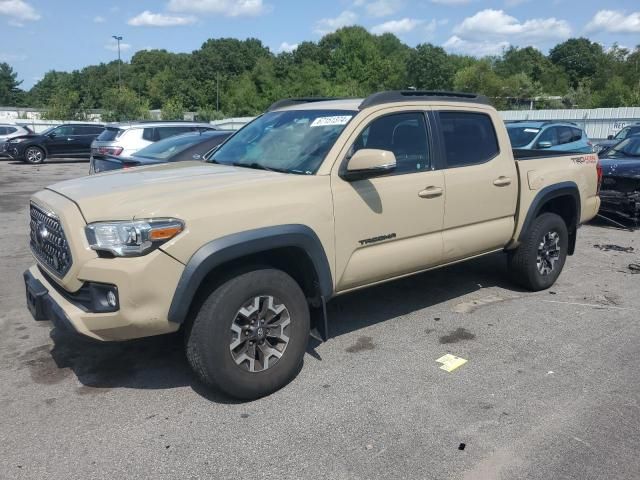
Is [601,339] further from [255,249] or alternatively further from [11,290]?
[11,290]

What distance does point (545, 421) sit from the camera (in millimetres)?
3430

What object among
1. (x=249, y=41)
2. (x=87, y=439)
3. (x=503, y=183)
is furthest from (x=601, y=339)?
(x=249, y=41)

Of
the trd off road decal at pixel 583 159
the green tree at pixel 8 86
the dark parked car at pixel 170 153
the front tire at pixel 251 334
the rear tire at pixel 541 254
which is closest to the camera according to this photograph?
the front tire at pixel 251 334

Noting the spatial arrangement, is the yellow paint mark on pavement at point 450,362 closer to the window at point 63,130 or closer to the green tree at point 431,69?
the window at point 63,130

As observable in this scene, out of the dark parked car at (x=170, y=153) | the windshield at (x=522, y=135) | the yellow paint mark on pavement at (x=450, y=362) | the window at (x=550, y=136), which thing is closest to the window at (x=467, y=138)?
the yellow paint mark on pavement at (x=450, y=362)

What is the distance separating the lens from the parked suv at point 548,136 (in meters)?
12.8

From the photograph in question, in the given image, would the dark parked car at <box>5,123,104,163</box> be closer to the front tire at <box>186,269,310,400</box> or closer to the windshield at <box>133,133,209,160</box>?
the windshield at <box>133,133,209,160</box>

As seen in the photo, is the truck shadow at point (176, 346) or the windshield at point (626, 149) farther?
the windshield at point (626, 149)

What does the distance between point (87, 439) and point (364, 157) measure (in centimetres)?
243

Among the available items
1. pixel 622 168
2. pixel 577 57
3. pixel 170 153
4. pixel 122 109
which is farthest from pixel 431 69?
pixel 170 153

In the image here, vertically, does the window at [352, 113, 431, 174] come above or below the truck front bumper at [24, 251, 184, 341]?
above

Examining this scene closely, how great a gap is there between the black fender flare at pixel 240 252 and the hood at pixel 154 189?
0.26 metres

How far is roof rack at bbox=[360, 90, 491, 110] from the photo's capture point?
14.3 feet

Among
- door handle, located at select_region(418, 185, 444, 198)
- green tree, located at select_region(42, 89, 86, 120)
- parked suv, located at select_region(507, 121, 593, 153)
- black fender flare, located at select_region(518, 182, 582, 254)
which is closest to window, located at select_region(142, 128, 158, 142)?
parked suv, located at select_region(507, 121, 593, 153)
